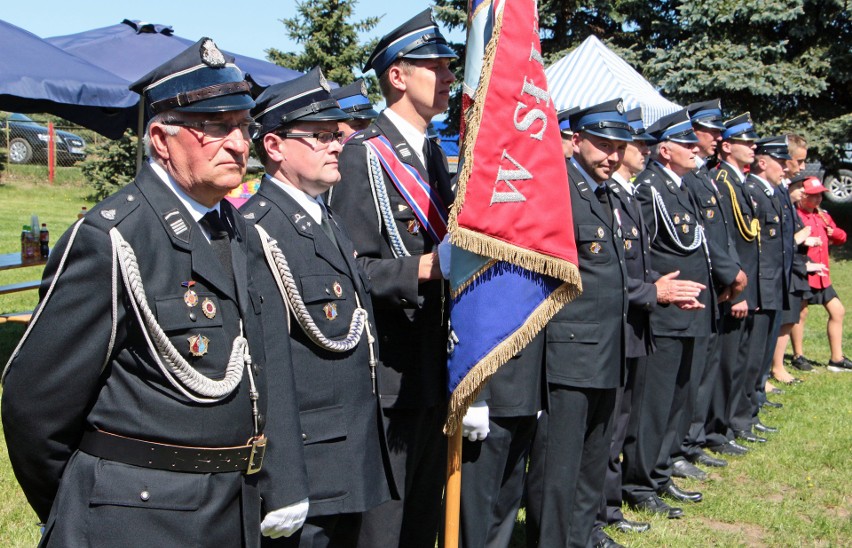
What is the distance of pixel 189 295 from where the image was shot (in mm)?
2348

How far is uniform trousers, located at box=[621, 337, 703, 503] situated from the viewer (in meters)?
5.80

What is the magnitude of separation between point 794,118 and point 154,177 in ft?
61.9

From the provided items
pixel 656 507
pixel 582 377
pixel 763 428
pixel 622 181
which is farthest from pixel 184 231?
pixel 763 428

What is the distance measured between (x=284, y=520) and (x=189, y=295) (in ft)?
2.57

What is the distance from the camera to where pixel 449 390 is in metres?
3.51

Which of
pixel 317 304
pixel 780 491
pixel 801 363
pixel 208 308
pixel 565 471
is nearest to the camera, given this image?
pixel 208 308

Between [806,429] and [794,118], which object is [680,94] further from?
[806,429]

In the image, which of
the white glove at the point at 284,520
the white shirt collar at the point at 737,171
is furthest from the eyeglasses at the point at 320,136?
the white shirt collar at the point at 737,171

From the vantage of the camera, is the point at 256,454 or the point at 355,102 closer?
the point at 256,454

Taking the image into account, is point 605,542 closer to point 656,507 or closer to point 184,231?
point 656,507

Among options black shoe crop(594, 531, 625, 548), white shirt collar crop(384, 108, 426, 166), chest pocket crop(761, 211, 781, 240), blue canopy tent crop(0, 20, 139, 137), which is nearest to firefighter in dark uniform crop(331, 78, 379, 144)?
white shirt collar crop(384, 108, 426, 166)

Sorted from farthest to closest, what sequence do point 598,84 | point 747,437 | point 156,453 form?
point 598,84 < point 747,437 < point 156,453

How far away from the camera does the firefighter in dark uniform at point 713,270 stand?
6.49 meters

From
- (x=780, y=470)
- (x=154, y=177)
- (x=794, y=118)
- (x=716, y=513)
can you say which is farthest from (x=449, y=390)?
(x=794, y=118)
